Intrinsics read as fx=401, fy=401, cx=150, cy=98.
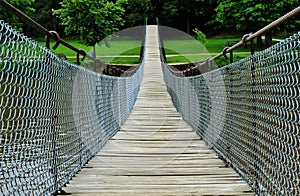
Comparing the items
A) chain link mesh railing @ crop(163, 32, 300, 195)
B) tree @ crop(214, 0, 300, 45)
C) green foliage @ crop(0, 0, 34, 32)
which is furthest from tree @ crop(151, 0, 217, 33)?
chain link mesh railing @ crop(163, 32, 300, 195)

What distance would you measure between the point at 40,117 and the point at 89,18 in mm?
11984

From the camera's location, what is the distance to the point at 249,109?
2109 mm

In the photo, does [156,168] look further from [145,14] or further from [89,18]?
[145,14]

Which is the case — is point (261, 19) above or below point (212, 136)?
above

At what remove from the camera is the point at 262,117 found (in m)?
1.90

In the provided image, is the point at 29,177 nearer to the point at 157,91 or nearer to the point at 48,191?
the point at 48,191

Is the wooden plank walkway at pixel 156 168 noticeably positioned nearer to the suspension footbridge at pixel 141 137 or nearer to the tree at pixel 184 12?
the suspension footbridge at pixel 141 137

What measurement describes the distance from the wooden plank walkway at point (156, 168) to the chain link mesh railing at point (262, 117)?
0.15 meters

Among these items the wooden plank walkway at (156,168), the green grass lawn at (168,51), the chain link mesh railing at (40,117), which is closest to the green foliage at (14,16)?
the green grass lawn at (168,51)

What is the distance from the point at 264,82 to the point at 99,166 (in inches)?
51.0

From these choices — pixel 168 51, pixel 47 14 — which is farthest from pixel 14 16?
pixel 47 14

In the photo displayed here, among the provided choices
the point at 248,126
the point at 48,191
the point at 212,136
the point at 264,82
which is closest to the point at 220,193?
the point at 248,126

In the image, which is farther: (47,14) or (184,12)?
(184,12)

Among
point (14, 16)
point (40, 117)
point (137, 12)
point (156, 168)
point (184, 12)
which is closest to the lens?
point (40, 117)
